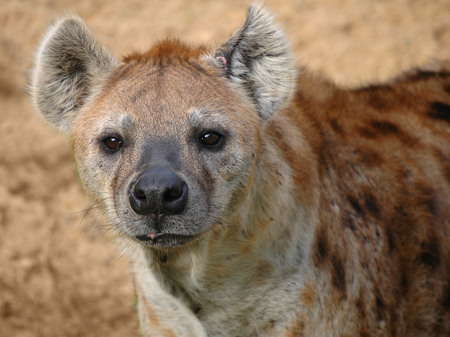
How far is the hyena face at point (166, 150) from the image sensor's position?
7.68 ft

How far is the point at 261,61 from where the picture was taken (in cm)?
274

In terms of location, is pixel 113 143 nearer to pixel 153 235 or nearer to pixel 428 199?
pixel 153 235

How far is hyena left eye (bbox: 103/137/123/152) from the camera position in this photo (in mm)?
2541

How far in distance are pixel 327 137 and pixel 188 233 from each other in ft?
3.13

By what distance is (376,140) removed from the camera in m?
3.18

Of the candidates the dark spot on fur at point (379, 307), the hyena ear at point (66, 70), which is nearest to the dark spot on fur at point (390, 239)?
the dark spot on fur at point (379, 307)

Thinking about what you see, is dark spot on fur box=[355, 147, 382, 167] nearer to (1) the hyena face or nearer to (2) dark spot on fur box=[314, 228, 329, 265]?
(2) dark spot on fur box=[314, 228, 329, 265]

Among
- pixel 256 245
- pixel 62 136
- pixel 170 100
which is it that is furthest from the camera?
pixel 62 136

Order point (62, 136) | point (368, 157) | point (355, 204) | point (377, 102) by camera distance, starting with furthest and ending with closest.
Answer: point (62, 136), point (377, 102), point (368, 157), point (355, 204)

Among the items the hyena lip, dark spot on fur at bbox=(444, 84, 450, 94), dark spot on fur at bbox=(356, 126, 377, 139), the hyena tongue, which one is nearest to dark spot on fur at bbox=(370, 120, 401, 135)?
dark spot on fur at bbox=(356, 126, 377, 139)

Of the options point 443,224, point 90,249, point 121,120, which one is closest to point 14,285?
point 90,249

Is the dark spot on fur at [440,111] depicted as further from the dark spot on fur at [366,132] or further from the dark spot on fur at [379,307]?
the dark spot on fur at [379,307]

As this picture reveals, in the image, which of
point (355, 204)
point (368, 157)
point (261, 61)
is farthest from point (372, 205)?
point (261, 61)

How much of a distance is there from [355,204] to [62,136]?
2976mm
